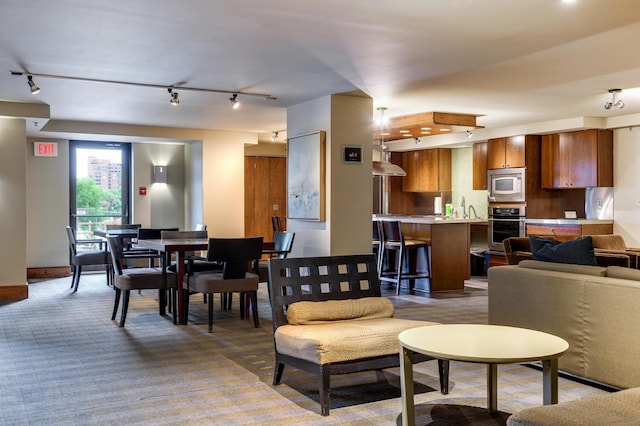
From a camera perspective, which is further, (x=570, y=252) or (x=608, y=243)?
(x=608, y=243)

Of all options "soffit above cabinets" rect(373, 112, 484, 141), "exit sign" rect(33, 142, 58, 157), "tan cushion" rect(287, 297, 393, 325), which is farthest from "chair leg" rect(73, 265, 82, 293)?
"tan cushion" rect(287, 297, 393, 325)

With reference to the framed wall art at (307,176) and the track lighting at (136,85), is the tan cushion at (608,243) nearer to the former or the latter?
the framed wall art at (307,176)

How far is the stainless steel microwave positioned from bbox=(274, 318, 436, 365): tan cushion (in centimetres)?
681

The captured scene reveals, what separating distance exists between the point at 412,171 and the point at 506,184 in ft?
7.77

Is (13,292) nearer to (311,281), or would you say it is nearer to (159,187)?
(159,187)

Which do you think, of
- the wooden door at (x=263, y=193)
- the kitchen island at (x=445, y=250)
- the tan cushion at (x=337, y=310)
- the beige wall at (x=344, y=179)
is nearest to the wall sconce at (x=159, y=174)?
the wooden door at (x=263, y=193)

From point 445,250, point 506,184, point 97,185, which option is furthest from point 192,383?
point 97,185

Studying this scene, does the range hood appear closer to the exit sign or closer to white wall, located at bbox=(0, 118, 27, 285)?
white wall, located at bbox=(0, 118, 27, 285)

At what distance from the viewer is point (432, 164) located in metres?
11.8

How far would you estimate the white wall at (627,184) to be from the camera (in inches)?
356

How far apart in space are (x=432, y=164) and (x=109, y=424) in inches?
372

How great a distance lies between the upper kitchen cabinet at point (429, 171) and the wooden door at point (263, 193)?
257cm

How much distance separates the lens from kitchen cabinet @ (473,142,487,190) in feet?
35.1

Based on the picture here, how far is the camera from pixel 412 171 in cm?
1211
